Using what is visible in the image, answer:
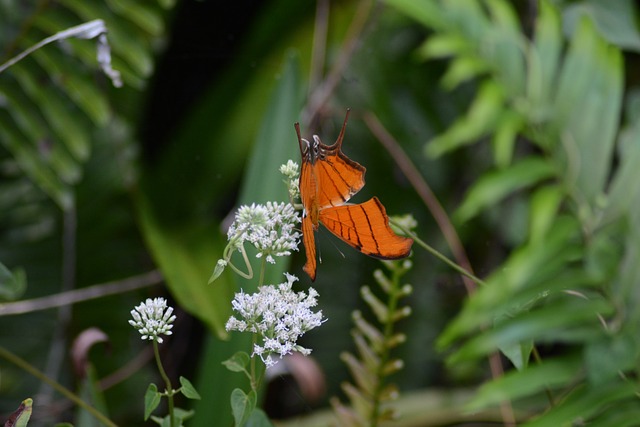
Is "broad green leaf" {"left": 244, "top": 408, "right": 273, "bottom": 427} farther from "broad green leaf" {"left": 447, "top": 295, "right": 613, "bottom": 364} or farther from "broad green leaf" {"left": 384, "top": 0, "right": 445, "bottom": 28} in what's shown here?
"broad green leaf" {"left": 384, "top": 0, "right": 445, "bottom": 28}

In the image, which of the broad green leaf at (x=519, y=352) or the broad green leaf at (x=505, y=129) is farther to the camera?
the broad green leaf at (x=505, y=129)

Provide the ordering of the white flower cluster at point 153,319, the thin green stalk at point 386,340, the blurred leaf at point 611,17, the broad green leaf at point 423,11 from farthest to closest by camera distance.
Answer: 1. the blurred leaf at point 611,17
2. the broad green leaf at point 423,11
3. the thin green stalk at point 386,340
4. the white flower cluster at point 153,319

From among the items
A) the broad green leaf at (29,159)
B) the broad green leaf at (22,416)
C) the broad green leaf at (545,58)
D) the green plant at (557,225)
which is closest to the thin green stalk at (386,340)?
the green plant at (557,225)

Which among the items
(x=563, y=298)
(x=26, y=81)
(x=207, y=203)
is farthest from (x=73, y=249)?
(x=563, y=298)

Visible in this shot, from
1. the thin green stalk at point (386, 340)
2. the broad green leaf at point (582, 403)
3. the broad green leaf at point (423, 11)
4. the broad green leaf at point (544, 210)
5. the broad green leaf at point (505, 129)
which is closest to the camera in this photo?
the broad green leaf at point (582, 403)

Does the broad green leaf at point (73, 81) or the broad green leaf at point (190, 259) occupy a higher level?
the broad green leaf at point (73, 81)

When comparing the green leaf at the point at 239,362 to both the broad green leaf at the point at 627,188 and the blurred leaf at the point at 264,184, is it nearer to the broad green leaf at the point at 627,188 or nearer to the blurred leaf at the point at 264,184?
the blurred leaf at the point at 264,184

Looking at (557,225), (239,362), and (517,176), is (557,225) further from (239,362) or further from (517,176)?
(239,362)
